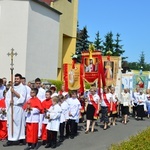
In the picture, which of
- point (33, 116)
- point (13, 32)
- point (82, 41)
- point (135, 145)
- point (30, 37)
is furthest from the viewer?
point (82, 41)

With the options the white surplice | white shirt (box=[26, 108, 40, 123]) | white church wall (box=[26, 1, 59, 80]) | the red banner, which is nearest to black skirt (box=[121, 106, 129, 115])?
the red banner

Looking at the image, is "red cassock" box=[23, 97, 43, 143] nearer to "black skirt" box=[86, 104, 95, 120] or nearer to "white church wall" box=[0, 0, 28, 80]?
"black skirt" box=[86, 104, 95, 120]

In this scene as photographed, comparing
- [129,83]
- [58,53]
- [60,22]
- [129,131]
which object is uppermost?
[60,22]

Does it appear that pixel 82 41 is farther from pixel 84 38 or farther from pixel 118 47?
pixel 118 47

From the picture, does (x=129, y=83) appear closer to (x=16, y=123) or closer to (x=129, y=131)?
(x=129, y=131)

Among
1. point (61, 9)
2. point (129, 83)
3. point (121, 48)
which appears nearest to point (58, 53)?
point (61, 9)

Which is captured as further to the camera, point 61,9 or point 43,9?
point 61,9

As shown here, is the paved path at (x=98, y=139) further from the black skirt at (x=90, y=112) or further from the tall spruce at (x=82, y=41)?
the tall spruce at (x=82, y=41)

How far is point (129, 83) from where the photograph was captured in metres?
23.0

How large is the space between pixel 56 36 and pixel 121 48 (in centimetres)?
3684

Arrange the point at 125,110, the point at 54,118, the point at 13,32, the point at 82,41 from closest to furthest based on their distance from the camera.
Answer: the point at 54,118, the point at 125,110, the point at 13,32, the point at 82,41

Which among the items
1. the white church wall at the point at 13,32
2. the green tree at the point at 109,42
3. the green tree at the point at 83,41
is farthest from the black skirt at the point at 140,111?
the green tree at the point at 109,42

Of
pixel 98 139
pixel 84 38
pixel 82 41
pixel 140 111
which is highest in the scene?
pixel 84 38

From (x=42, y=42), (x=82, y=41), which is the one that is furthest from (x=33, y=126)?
(x=82, y=41)
